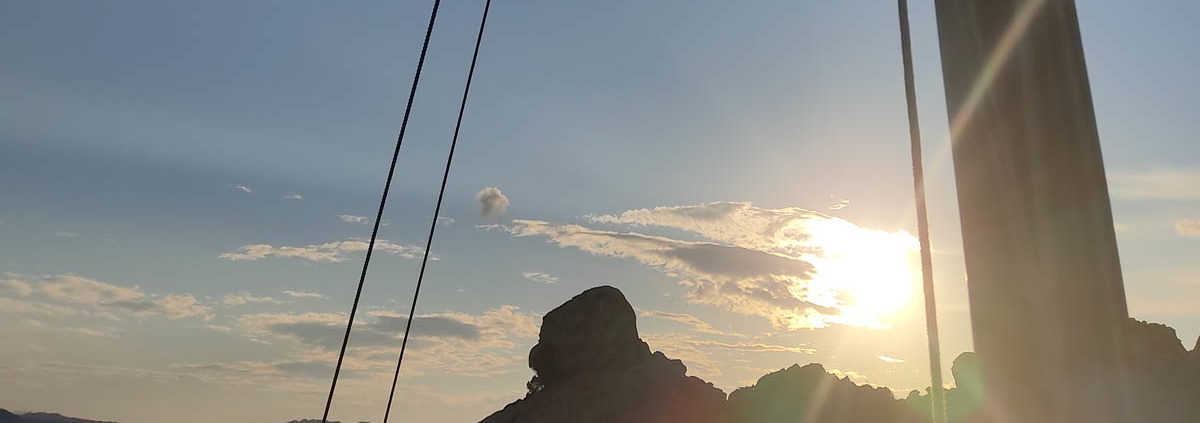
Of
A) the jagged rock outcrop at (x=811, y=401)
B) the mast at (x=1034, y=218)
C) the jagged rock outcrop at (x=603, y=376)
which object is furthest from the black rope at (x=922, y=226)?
the jagged rock outcrop at (x=811, y=401)

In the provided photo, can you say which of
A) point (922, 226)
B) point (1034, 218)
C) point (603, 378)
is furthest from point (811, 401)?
point (1034, 218)

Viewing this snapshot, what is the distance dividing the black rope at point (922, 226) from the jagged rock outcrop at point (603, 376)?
74.8 m

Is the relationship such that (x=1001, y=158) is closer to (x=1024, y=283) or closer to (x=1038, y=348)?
(x=1024, y=283)

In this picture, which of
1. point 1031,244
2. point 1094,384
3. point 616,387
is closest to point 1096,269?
point 1031,244

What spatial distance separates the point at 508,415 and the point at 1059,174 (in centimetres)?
8332

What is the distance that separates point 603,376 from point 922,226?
78.1 m

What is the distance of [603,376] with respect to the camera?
82.0 m

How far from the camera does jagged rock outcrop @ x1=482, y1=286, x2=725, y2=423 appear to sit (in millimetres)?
80375

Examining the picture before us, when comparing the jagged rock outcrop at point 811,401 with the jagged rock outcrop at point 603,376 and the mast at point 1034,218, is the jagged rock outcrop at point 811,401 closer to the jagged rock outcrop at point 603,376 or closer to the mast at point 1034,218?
the jagged rock outcrop at point 603,376

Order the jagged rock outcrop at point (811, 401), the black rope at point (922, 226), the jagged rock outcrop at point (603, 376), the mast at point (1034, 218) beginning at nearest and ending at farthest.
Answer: the mast at point (1034, 218) < the black rope at point (922, 226) < the jagged rock outcrop at point (603, 376) < the jagged rock outcrop at point (811, 401)

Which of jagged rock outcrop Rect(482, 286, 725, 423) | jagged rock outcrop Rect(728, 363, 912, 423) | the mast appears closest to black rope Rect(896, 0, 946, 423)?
the mast

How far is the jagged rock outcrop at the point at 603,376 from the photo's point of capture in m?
80.4

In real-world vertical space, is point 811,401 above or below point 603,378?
above

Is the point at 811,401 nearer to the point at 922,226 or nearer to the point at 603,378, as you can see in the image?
the point at 603,378
